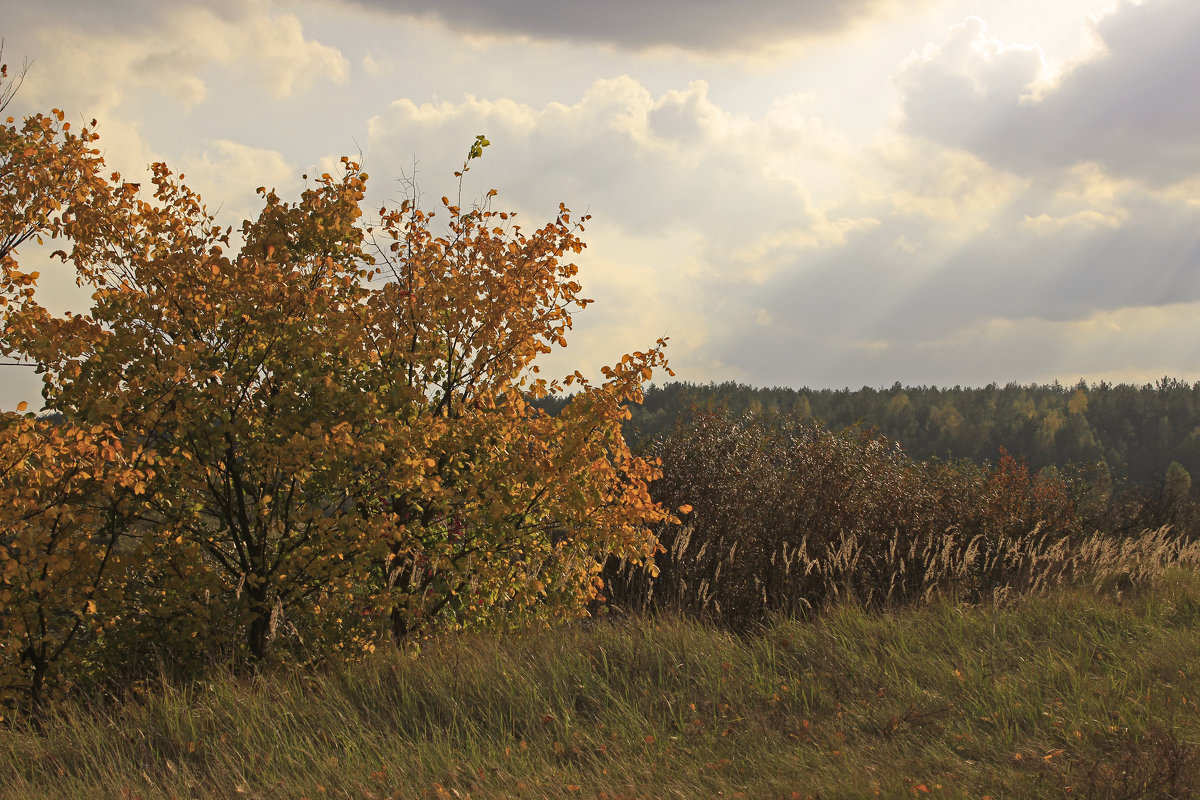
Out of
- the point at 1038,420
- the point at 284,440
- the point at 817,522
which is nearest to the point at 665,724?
the point at 284,440

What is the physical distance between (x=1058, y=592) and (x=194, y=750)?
7760 mm

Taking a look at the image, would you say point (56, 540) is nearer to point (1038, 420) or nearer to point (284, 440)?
point (284, 440)

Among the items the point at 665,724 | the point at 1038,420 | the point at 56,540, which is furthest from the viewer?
the point at 1038,420

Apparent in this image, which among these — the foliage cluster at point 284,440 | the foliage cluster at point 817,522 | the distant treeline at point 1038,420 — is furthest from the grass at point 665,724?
the distant treeline at point 1038,420

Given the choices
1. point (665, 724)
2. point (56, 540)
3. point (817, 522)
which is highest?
point (56, 540)

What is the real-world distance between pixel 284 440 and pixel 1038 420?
106 metres

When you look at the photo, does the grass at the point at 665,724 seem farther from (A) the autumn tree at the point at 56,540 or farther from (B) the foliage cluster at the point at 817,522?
(B) the foliage cluster at the point at 817,522

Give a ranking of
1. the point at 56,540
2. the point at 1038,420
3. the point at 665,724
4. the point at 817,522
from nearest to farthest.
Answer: the point at 665,724 < the point at 56,540 < the point at 817,522 < the point at 1038,420

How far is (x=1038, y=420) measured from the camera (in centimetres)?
9775

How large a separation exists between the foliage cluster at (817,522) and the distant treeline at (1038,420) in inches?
2636

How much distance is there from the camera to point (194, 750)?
502 cm

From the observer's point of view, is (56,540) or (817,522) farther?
(817,522)

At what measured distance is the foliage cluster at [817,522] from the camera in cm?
1017

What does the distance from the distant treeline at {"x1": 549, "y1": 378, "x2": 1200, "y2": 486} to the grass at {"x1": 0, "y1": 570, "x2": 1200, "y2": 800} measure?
74363mm
